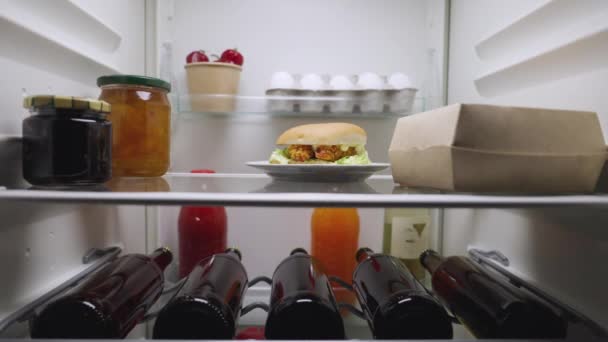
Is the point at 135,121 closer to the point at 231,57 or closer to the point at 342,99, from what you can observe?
the point at 231,57

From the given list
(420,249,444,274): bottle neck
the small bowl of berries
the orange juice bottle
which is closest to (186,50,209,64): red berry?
the small bowl of berries

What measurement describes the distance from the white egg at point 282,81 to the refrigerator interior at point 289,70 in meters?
0.14

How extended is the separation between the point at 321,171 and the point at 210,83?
1.75 ft

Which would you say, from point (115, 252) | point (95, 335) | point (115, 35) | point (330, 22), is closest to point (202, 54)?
point (115, 35)

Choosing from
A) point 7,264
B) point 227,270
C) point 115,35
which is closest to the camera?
point 7,264

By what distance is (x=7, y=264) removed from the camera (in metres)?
0.70

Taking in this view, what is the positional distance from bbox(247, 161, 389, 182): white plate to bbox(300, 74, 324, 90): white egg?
1.21 ft

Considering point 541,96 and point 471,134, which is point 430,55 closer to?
point 541,96

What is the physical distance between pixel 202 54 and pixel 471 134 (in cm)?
86

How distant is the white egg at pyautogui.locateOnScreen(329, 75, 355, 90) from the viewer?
47.4 inches

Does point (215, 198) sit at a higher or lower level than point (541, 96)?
lower

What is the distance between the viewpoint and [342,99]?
1.20 meters

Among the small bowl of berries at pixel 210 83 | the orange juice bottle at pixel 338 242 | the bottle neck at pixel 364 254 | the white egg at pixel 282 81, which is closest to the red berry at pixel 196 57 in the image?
the small bowl of berries at pixel 210 83

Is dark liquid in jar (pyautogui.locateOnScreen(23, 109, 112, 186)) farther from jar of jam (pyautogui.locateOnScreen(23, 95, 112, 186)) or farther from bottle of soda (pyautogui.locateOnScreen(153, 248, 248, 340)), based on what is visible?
bottle of soda (pyautogui.locateOnScreen(153, 248, 248, 340))
